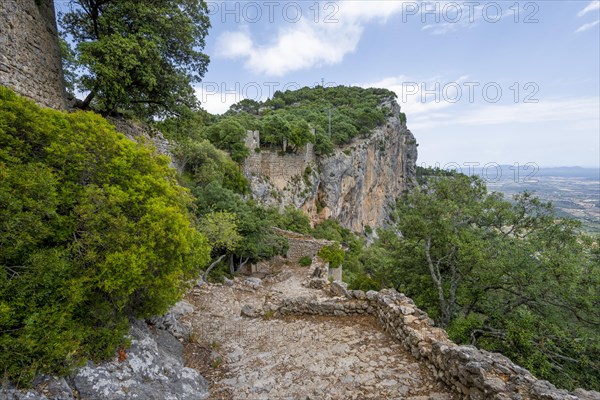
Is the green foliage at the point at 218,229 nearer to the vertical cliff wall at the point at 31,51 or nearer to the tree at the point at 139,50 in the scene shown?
the tree at the point at 139,50

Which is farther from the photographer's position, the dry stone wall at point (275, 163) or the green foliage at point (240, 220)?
the dry stone wall at point (275, 163)

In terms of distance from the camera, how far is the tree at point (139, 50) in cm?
732

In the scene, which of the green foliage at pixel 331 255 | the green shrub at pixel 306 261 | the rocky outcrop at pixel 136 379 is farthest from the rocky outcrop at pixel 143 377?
the green shrub at pixel 306 261

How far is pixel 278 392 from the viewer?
473 centimetres

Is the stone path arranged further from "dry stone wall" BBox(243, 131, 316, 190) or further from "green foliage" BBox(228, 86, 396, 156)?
"green foliage" BBox(228, 86, 396, 156)

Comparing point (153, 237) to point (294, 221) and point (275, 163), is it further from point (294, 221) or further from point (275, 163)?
point (275, 163)

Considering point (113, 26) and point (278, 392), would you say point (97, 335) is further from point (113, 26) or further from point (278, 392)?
point (113, 26)

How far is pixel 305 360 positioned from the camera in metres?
5.62

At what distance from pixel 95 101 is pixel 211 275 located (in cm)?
832

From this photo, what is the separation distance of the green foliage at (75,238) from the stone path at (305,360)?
1978 millimetres

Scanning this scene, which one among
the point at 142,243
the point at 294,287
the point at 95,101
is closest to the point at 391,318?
the point at 142,243

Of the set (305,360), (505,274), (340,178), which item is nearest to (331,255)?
(505,274)

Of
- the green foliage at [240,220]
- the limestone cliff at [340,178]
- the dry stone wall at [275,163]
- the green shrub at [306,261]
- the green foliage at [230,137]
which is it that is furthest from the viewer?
the limestone cliff at [340,178]

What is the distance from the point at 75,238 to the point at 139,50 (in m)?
5.75
